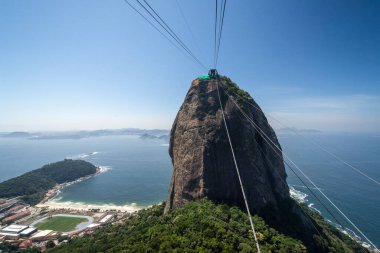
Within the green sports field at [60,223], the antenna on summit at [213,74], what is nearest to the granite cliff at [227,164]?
the antenna on summit at [213,74]

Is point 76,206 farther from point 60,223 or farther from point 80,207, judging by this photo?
point 60,223

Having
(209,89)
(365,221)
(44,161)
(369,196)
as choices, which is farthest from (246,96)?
A: (44,161)

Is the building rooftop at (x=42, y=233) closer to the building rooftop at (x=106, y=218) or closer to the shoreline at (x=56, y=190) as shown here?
the building rooftop at (x=106, y=218)

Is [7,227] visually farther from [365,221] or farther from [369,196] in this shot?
[369,196]

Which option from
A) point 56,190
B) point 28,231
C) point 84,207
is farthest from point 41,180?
point 28,231

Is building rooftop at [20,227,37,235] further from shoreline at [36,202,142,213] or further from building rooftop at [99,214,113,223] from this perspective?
building rooftop at [99,214,113,223]
